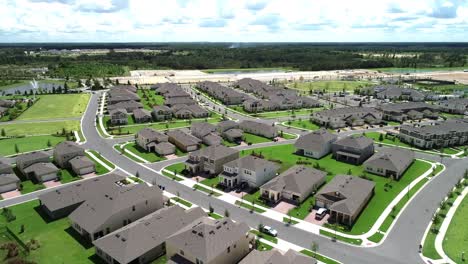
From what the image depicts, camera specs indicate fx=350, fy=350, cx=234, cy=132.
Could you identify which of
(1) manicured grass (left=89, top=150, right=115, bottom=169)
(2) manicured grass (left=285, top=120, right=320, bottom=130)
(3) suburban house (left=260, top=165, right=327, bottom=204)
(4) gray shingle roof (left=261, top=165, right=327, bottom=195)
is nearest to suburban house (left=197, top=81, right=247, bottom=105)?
(2) manicured grass (left=285, top=120, right=320, bottom=130)

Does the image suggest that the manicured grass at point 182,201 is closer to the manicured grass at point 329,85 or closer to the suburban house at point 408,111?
the suburban house at point 408,111

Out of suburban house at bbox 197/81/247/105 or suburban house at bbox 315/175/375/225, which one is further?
suburban house at bbox 197/81/247/105

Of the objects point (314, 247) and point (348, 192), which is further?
point (348, 192)

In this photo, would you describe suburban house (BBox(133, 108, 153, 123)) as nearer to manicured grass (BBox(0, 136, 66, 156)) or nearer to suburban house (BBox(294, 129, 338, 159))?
manicured grass (BBox(0, 136, 66, 156))

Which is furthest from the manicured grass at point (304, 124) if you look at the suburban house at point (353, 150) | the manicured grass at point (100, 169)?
the manicured grass at point (100, 169)

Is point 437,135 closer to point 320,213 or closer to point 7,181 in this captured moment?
point 320,213

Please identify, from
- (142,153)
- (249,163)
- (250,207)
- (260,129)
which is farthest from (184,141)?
(250,207)
